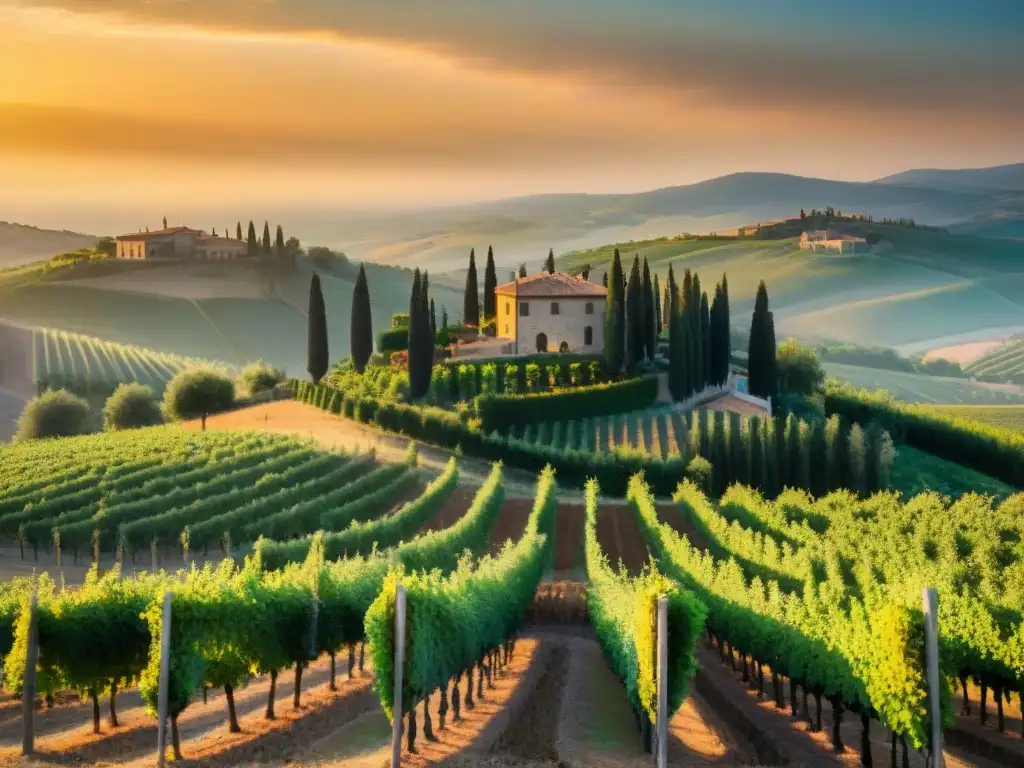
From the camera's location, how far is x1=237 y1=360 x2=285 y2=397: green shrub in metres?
60.8

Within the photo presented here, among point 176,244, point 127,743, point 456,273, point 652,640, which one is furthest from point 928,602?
point 456,273

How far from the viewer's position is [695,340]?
54.6m

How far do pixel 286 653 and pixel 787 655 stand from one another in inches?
290

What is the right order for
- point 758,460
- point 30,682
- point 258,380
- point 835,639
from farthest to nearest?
point 258,380 → point 758,460 → point 835,639 → point 30,682

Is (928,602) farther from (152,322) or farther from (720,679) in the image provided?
(152,322)

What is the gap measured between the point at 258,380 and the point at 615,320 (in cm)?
1920

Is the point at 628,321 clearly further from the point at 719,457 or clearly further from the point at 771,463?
the point at 771,463

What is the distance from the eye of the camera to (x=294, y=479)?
3781 centimetres

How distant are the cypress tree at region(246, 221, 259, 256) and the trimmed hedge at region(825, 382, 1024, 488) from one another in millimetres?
65513

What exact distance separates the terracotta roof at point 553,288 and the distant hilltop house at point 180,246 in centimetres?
6904

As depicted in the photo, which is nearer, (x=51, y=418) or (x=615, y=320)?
(x=615, y=320)

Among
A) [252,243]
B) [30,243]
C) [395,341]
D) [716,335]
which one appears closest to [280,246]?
[252,243]

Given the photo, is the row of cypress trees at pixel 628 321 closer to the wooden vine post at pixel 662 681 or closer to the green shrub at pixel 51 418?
the green shrub at pixel 51 418

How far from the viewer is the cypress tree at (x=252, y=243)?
11147cm
